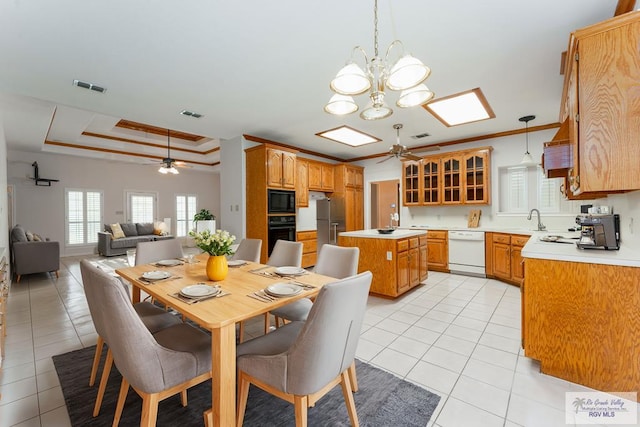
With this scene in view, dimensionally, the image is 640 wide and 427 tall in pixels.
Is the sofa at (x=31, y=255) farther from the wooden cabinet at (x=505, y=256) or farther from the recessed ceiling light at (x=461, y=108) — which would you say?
Answer: the wooden cabinet at (x=505, y=256)

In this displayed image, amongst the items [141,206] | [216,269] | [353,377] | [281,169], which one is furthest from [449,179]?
[141,206]

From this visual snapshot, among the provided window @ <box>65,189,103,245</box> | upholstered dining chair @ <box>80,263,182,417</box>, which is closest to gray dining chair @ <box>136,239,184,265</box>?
upholstered dining chair @ <box>80,263,182,417</box>

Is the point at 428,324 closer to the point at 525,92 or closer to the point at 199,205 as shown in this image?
the point at 525,92

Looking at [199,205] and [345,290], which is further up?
[199,205]

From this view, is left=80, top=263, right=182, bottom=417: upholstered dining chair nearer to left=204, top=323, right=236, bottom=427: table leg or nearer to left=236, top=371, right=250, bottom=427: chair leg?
left=204, top=323, right=236, bottom=427: table leg

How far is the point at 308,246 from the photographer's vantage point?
546 cm

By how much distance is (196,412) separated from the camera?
165 cm

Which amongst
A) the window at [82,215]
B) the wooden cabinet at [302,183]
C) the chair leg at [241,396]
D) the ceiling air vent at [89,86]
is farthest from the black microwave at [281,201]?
the window at [82,215]

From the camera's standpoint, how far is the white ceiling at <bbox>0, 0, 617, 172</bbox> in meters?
1.86

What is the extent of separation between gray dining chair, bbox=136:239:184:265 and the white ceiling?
1.68 m

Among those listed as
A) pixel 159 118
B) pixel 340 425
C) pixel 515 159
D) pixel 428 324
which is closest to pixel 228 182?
pixel 159 118

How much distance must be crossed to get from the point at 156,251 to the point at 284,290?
192cm

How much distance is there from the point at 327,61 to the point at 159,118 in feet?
9.18

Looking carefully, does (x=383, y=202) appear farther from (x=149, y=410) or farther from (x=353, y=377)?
(x=149, y=410)
